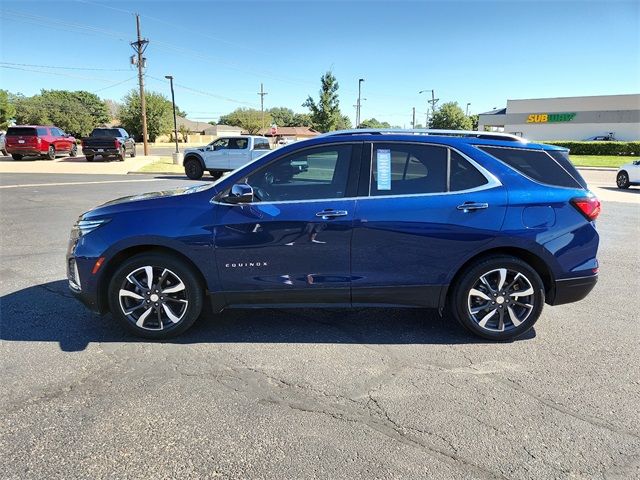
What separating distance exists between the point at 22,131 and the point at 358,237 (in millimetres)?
29013

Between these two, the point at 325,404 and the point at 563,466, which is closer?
the point at 563,466

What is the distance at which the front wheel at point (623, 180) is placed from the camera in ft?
57.1

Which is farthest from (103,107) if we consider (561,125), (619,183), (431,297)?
(431,297)

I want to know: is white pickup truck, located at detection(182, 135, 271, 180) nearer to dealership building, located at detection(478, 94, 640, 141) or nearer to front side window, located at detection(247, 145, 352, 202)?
front side window, located at detection(247, 145, 352, 202)

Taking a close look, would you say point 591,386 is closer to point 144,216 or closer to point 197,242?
point 197,242

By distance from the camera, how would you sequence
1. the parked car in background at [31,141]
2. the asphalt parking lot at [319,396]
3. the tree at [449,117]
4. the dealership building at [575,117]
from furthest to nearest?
the tree at [449,117]
the dealership building at [575,117]
the parked car in background at [31,141]
the asphalt parking lot at [319,396]

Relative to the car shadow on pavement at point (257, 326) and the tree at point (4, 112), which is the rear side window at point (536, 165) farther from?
the tree at point (4, 112)

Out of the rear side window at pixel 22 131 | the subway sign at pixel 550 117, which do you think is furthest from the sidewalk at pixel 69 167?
the subway sign at pixel 550 117

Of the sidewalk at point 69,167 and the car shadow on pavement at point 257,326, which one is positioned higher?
the sidewalk at point 69,167

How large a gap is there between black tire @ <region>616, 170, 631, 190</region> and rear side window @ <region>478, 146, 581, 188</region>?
16.4 meters

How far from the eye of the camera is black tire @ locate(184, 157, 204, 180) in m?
20.0

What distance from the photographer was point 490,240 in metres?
3.82

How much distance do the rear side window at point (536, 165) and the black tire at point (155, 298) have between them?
2.77 m

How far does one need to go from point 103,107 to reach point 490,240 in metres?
118
